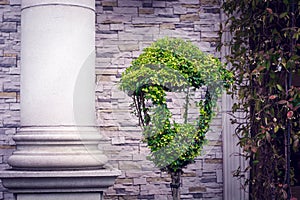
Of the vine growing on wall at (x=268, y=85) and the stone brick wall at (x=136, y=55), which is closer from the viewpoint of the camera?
the vine growing on wall at (x=268, y=85)

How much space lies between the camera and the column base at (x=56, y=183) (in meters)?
2.98

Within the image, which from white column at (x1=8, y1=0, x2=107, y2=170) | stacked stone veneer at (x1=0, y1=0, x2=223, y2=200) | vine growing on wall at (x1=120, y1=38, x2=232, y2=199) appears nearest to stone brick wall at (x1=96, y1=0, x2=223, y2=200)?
stacked stone veneer at (x1=0, y1=0, x2=223, y2=200)

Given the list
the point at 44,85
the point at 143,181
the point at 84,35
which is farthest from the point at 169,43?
the point at 143,181

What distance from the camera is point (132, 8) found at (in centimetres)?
446

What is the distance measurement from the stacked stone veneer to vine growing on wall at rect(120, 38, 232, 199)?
876 mm

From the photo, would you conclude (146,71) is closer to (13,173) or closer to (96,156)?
(96,156)

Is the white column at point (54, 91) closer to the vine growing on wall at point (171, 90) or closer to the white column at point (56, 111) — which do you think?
the white column at point (56, 111)

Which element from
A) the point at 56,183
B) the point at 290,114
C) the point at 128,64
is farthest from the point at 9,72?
the point at 290,114

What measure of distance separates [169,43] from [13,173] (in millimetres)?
1142

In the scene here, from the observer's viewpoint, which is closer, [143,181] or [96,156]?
[96,156]

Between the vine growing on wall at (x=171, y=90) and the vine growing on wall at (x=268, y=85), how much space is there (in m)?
0.48

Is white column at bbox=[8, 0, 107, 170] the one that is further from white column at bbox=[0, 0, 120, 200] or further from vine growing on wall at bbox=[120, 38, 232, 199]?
vine growing on wall at bbox=[120, 38, 232, 199]

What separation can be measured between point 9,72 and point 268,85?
1.92 m

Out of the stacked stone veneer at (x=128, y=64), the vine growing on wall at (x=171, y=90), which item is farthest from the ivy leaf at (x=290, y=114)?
the stacked stone veneer at (x=128, y=64)
